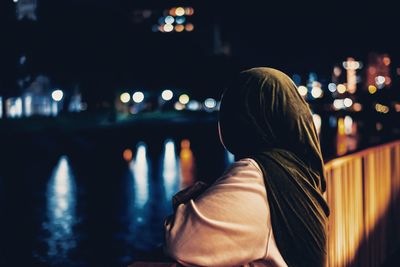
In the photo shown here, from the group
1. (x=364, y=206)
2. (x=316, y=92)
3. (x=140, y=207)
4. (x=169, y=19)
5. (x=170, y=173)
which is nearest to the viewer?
(x=364, y=206)

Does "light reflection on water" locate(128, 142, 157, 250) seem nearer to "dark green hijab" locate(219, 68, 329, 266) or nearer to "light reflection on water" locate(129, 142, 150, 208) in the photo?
"light reflection on water" locate(129, 142, 150, 208)

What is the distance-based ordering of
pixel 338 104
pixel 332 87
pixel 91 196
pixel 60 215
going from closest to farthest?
1. pixel 60 215
2. pixel 91 196
3. pixel 338 104
4. pixel 332 87

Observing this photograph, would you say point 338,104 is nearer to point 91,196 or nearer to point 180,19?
point 180,19

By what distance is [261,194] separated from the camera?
175 centimetres

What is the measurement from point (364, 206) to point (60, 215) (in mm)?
7873

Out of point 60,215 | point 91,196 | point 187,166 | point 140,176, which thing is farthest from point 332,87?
point 60,215

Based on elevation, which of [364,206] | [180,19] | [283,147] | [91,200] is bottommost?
[91,200]

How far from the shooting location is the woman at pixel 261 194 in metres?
1.70

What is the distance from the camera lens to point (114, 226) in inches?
405

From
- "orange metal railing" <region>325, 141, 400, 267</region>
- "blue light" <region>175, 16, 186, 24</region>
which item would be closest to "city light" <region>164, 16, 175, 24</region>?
"blue light" <region>175, 16, 186, 24</region>

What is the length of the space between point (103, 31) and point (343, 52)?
32.0 metres

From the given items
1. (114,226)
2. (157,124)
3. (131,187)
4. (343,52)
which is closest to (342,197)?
(343,52)

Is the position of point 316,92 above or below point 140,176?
above

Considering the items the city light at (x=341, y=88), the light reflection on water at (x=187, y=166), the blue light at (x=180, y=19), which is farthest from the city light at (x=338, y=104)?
the light reflection on water at (x=187, y=166)
